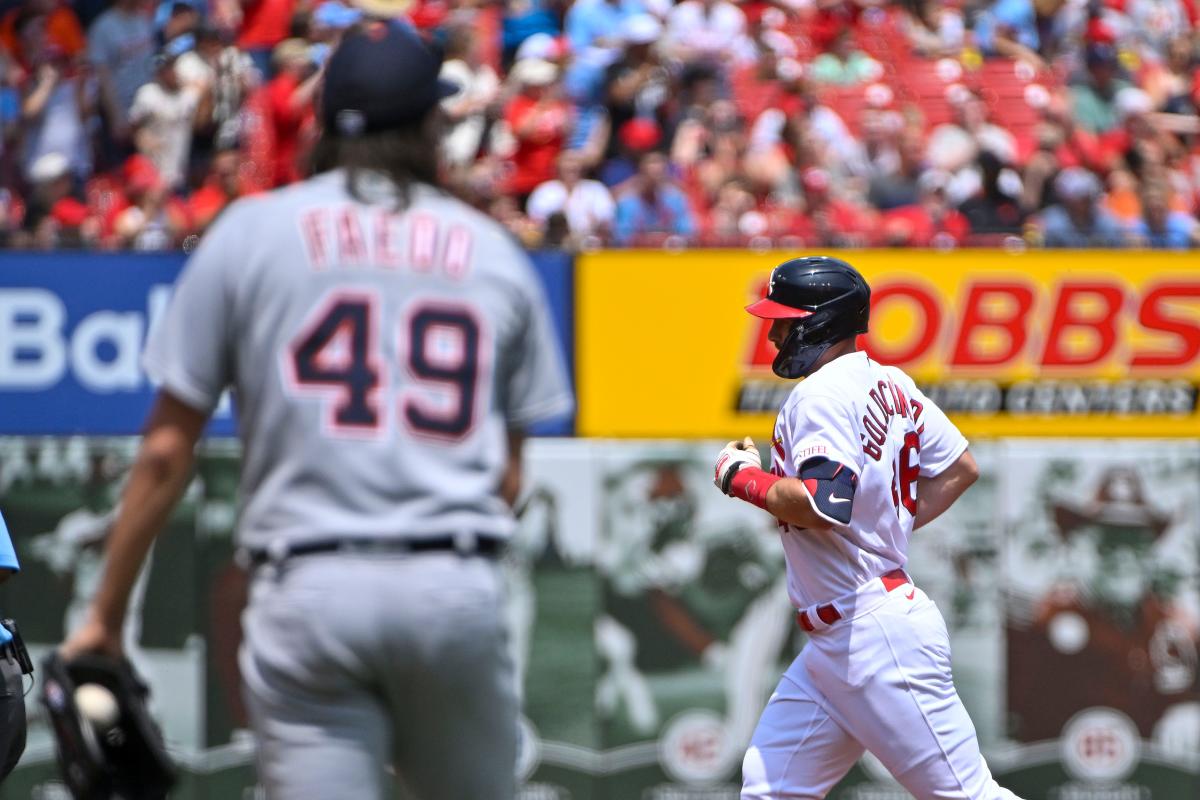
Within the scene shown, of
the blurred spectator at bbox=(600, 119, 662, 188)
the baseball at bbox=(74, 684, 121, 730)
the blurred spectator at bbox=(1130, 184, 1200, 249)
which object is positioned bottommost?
the baseball at bbox=(74, 684, 121, 730)

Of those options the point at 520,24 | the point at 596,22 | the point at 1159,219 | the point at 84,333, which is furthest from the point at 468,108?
the point at 1159,219

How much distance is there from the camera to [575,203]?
37.0 feet

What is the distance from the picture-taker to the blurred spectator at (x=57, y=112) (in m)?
11.4

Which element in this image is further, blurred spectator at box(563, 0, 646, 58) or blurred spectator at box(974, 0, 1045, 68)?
blurred spectator at box(974, 0, 1045, 68)

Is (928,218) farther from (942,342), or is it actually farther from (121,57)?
(121,57)

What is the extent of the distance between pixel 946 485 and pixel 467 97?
6.68m

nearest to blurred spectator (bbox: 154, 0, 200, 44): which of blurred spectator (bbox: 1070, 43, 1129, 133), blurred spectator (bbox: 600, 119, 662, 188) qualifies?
blurred spectator (bbox: 600, 119, 662, 188)

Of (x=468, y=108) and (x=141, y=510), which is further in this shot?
(x=468, y=108)

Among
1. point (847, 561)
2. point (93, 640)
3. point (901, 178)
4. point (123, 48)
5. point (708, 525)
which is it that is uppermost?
point (123, 48)

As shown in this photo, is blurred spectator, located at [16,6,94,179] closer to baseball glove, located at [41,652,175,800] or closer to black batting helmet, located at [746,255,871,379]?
black batting helmet, located at [746,255,871,379]

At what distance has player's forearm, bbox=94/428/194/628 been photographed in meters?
3.06

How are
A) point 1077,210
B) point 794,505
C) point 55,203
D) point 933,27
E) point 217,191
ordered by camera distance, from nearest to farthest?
1. point 794,505
2. point 217,191
3. point 55,203
4. point 1077,210
5. point 933,27

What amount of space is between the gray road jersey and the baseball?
1.11 feet

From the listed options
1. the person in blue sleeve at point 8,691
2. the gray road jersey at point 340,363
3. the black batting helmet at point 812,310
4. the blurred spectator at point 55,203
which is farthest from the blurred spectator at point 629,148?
the gray road jersey at point 340,363
